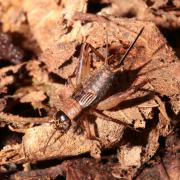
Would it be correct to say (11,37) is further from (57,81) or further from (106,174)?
Answer: (106,174)

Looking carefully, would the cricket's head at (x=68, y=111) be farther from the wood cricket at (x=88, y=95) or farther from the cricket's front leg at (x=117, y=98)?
the cricket's front leg at (x=117, y=98)

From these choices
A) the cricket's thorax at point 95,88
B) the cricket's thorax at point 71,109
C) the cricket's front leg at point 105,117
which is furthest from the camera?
the cricket's thorax at point 71,109

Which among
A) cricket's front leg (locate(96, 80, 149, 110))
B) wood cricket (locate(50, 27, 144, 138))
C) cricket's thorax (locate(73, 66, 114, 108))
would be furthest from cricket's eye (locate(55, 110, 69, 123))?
cricket's front leg (locate(96, 80, 149, 110))

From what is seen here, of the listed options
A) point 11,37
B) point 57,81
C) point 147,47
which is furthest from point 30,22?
point 147,47

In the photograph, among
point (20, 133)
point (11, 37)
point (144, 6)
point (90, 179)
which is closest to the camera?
point (90, 179)

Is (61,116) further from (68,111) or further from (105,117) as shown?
(105,117)

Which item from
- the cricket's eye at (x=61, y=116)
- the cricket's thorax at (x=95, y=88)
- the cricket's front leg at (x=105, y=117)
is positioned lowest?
the cricket's front leg at (x=105, y=117)

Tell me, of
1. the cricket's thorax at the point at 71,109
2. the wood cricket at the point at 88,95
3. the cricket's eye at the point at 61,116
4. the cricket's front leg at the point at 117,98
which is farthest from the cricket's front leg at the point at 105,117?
the cricket's eye at the point at 61,116
